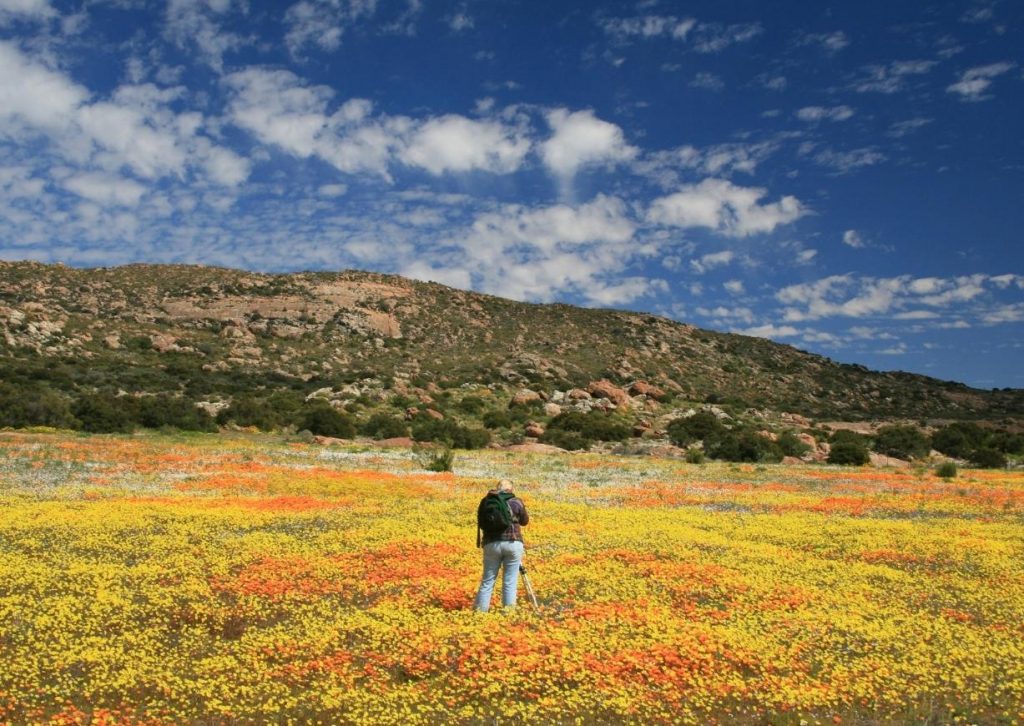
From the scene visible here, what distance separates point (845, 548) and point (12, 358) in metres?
A: 76.1

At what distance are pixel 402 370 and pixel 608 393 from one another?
25.2 m

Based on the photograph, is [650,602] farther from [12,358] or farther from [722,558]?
[12,358]

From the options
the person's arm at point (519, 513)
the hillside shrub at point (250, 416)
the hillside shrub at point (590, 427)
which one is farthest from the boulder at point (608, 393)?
the person's arm at point (519, 513)

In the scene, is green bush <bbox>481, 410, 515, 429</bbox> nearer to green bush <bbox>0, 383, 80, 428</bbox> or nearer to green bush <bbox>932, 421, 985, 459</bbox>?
green bush <bbox>0, 383, 80, 428</bbox>

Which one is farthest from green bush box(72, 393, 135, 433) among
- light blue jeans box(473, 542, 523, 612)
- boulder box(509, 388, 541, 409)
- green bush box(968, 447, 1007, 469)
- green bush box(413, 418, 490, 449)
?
green bush box(968, 447, 1007, 469)

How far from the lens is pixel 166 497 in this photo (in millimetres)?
27000

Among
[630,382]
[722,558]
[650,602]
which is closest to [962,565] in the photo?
[722,558]

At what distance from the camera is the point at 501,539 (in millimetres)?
13336

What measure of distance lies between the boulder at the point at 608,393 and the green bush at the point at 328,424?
113 ft

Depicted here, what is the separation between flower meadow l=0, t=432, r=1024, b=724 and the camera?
9906 millimetres

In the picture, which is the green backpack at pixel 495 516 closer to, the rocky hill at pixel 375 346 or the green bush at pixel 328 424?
the green bush at pixel 328 424

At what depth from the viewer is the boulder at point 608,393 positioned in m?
85.2

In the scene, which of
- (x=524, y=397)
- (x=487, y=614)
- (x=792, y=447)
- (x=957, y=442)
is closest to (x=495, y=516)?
(x=487, y=614)

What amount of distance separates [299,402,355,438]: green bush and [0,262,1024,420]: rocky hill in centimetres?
1487
